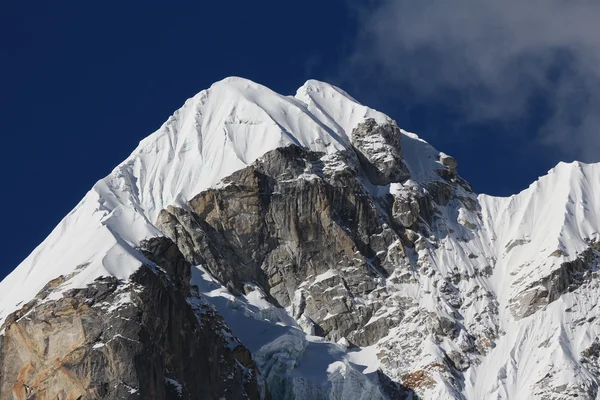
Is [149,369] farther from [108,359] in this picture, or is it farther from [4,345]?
[4,345]

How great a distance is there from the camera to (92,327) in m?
185

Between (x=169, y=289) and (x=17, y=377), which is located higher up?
(x=169, y=289)

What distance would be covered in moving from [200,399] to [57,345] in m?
16.8

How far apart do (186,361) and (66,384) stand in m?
16.1

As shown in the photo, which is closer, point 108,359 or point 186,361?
point 108,359

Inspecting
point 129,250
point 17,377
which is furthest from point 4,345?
point 129,250

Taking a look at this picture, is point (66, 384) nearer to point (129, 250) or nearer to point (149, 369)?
point (149, 369)

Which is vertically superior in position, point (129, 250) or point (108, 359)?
point (129, 250)

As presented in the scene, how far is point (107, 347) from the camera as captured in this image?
182 metres

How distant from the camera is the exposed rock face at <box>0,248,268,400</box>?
594 feet

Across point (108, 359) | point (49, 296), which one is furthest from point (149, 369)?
point (49, 296)

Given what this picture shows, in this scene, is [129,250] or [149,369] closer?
[149,369]

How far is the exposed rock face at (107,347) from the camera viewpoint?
18100 cm

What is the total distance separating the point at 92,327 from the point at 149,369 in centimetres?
743
